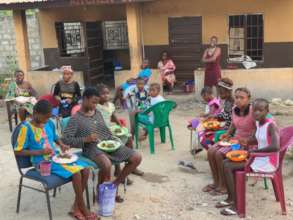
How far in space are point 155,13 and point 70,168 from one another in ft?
27.2

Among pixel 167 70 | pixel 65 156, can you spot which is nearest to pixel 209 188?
pixel 65 156

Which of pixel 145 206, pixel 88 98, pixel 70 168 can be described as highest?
pixel 88 98

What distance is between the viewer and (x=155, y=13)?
12.3 metres

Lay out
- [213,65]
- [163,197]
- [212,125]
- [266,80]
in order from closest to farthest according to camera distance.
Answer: [163,197] → [212,125] → [213,65] → [266,80]

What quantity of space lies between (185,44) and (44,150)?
822 centimetres

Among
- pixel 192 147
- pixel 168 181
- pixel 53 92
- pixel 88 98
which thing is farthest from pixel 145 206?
pixel 53 92

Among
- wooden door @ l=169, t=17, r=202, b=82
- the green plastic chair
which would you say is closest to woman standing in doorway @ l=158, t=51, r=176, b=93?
wooden door @ l=169, t=17, r=202, b=82

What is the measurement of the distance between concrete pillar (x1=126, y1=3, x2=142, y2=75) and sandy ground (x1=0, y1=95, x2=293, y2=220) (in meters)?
4.65

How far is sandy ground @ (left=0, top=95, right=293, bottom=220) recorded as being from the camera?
16.5 ft

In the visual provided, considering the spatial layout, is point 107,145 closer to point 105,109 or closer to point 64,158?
point 64,158

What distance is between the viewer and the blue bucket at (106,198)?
4848mm

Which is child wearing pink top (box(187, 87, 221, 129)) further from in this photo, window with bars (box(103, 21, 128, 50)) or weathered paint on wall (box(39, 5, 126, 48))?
window with bars (box(103, 21, 128, 50))

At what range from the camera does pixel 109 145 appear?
17.2 ft

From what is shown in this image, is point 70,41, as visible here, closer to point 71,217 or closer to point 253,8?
point 253,8
